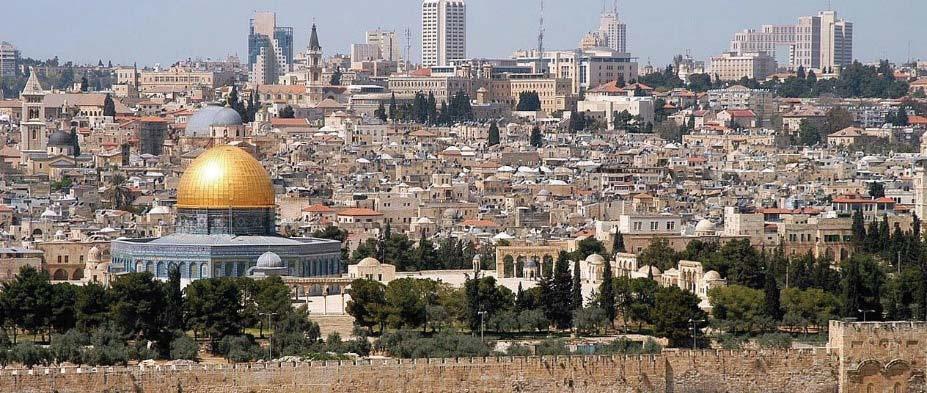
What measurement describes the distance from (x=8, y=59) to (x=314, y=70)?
2212 inches

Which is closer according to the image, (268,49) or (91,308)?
(91,308)

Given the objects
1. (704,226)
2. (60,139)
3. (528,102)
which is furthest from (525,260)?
(528,102)

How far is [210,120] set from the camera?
9531 centimetres

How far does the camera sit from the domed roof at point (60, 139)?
96625 millimetres

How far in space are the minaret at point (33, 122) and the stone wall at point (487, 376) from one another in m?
60.3

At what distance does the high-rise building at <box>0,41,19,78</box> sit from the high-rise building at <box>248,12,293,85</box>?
48.1 feet

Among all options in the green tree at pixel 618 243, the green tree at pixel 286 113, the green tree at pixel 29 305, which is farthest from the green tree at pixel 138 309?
the green tree at pixel 286 113

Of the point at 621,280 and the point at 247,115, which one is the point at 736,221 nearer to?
the point at 621,280

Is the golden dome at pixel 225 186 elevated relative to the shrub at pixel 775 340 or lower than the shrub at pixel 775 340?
elevated

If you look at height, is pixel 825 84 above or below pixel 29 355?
above

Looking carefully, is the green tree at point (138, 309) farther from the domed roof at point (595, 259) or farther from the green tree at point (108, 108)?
the green tree at point (108, 108)

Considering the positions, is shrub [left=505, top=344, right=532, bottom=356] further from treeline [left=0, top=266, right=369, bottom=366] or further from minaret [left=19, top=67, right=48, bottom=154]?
minaret [left=19, top=67, right=48, bottom=154]

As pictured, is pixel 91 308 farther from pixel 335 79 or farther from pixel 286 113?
pixel 335 79

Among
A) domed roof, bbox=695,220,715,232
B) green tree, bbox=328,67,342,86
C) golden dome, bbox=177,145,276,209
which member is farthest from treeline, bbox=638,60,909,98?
golden dome, bbox=177,145,276,209
